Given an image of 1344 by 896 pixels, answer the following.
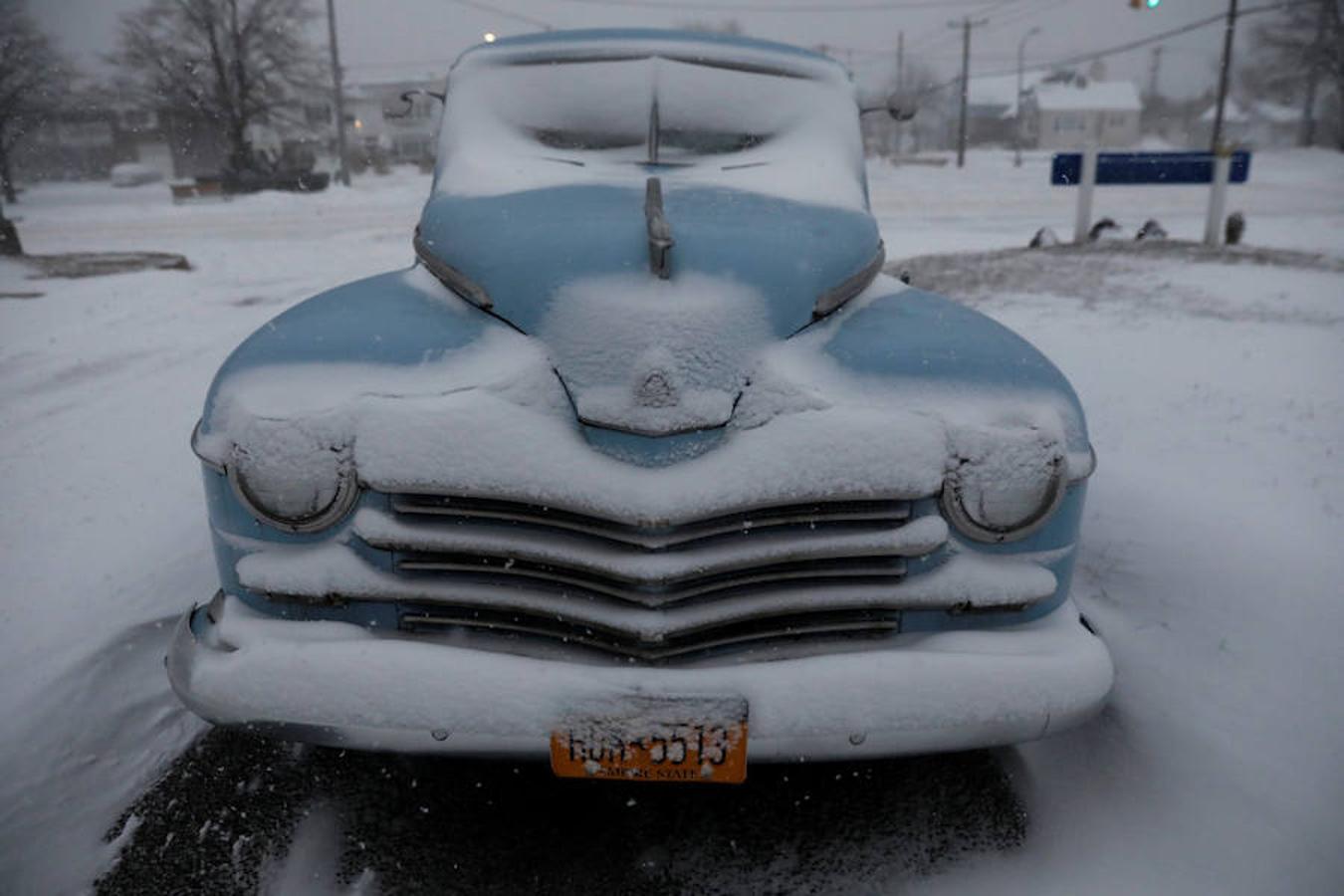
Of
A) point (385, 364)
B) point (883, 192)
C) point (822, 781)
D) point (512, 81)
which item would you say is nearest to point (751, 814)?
point (822, 781)

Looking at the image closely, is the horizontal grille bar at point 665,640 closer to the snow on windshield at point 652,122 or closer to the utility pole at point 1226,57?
the snow on windshield at point 652,122

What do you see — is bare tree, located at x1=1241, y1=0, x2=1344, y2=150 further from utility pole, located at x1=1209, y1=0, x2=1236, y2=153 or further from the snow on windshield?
the snow on windshield

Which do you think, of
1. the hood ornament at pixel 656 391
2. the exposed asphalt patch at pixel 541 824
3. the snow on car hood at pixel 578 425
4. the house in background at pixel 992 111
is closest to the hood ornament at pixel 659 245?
the snow on car hood at pixel 578 425

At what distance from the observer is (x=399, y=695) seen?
1882mm

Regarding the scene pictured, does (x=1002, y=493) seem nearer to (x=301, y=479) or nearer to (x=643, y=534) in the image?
(x=643, y=534)

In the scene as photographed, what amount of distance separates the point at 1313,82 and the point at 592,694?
61.5 metres

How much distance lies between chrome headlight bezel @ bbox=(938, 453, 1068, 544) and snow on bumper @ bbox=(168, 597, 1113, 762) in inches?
10.2

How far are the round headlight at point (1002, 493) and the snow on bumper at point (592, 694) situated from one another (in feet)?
0.91

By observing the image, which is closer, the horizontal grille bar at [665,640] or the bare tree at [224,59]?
the horizontal grille bar at [665,640]

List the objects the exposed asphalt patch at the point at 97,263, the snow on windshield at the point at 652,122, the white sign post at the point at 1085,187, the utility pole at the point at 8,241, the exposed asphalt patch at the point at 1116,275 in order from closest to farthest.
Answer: the snow on windshield at the point at 652,122
the exposed asphalt patch at the point at 1116,275
the exposed asphalt patch at the point at 97,263
the white sign post at the point at 1085,187
the utility pole at the point at 8,241

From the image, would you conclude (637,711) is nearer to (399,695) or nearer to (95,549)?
(399,695)

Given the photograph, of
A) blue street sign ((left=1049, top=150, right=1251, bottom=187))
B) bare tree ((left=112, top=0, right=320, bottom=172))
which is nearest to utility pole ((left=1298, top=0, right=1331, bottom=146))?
blue street sign ((left=1049, top=150, right=1251, bottom=187))

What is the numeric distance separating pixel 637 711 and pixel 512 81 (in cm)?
281

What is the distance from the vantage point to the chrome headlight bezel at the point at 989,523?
2059 millimetres
